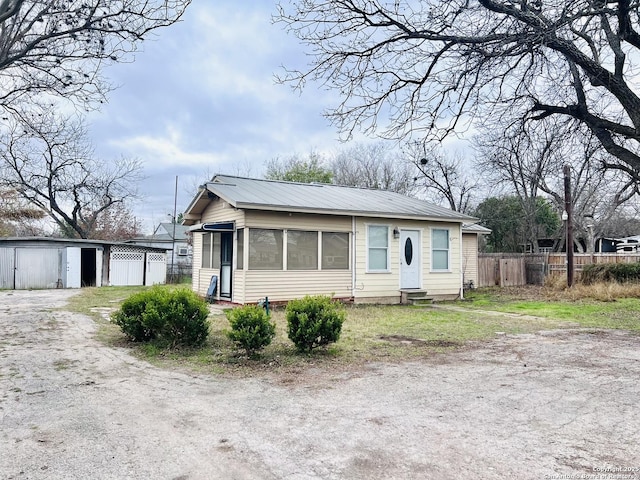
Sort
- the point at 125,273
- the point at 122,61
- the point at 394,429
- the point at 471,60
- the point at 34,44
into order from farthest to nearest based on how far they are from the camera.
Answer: the point at 125,273, the point at 471,60, the point at 122,61, the point at 34,44, the point at 394,429

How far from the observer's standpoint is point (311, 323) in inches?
248

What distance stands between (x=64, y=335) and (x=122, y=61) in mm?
4586

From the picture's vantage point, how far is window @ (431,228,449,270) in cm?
1411

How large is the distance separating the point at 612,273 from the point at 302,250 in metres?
11.5

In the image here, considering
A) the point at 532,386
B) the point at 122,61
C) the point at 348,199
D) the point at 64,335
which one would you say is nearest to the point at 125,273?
the point at 348,199

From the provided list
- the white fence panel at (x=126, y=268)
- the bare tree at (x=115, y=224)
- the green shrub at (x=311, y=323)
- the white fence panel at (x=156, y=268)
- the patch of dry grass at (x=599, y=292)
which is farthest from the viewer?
the bare tree at (x=115, y=224)

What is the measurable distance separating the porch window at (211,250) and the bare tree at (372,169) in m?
19.8

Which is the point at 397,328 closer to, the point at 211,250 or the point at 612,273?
the point at 211,250

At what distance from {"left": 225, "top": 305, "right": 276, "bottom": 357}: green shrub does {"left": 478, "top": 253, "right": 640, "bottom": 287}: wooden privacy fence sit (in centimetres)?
1616

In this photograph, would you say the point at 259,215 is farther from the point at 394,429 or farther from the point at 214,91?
the point at 394,429

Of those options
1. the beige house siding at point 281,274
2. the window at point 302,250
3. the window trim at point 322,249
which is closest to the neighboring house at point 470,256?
the window trim at point 322,249

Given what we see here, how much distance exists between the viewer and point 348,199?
1391 cm

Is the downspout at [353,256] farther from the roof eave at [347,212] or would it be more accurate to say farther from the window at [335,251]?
the roof eave at [347,212]

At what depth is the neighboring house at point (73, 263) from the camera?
63.0 feet
